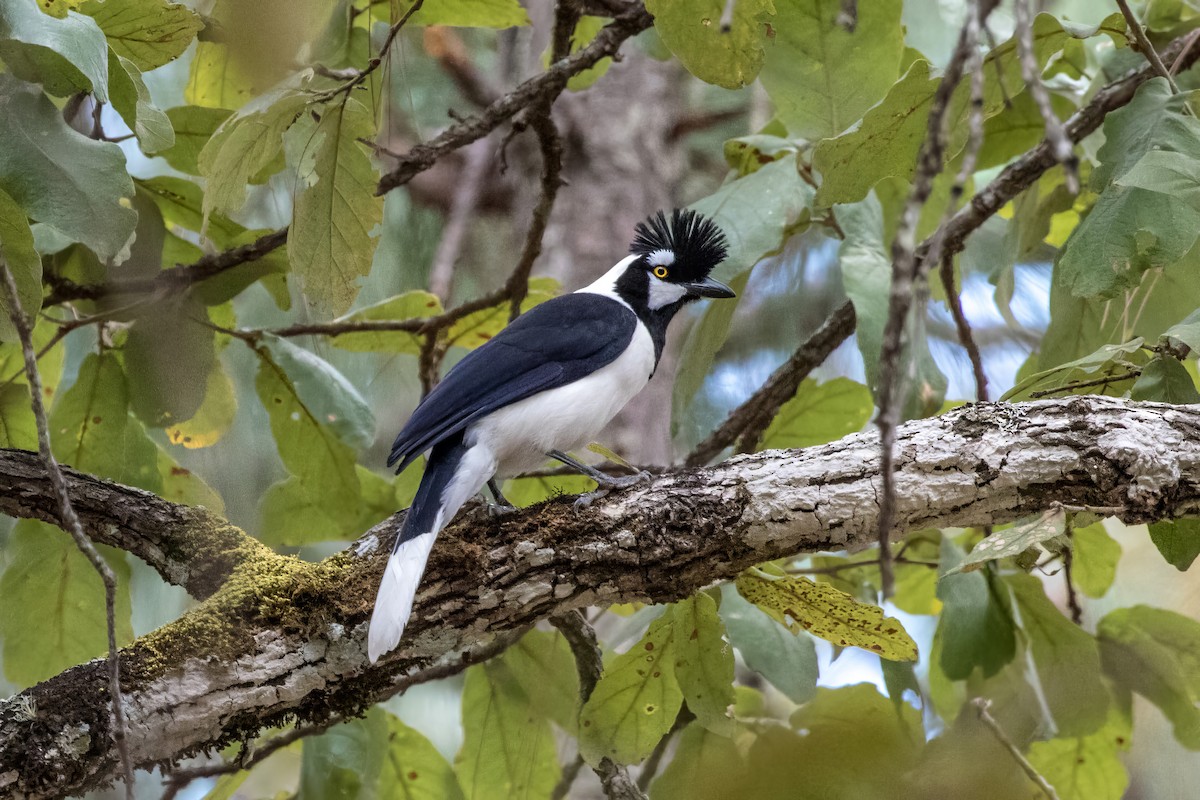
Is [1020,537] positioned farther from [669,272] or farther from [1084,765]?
[669,272]

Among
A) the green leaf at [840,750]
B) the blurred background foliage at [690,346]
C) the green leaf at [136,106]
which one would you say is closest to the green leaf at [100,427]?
the blurred background foliage at [690,346]

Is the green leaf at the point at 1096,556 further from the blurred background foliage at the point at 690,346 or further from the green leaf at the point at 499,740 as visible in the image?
the green leaf at the point at 499,740

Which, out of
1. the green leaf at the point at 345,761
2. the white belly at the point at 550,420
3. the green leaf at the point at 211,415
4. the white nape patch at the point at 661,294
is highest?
the white nape patch at the point at 661,294

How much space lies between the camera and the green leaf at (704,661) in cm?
244

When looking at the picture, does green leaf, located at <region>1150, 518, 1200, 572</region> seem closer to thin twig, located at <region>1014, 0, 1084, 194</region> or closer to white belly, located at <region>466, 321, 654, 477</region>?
white belly, located at <region>466, 321, 654, 477</region>

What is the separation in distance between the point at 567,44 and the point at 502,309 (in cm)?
83

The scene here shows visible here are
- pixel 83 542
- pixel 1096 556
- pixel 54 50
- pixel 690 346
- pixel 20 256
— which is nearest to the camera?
pixel 83 542

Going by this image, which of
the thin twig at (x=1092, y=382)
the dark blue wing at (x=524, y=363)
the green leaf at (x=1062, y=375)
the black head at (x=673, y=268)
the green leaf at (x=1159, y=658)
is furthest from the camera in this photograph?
the black head at (x=673, y=268)

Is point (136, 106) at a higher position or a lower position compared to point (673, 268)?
lower

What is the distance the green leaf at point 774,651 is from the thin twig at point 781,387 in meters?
0.66

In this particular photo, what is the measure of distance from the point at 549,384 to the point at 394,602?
94 cm

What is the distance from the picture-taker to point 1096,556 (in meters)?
3.12

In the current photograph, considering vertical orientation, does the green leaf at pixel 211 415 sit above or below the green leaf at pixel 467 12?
below

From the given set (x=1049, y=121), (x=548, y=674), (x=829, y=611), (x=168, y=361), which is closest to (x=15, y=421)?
(x=168, y=361)
